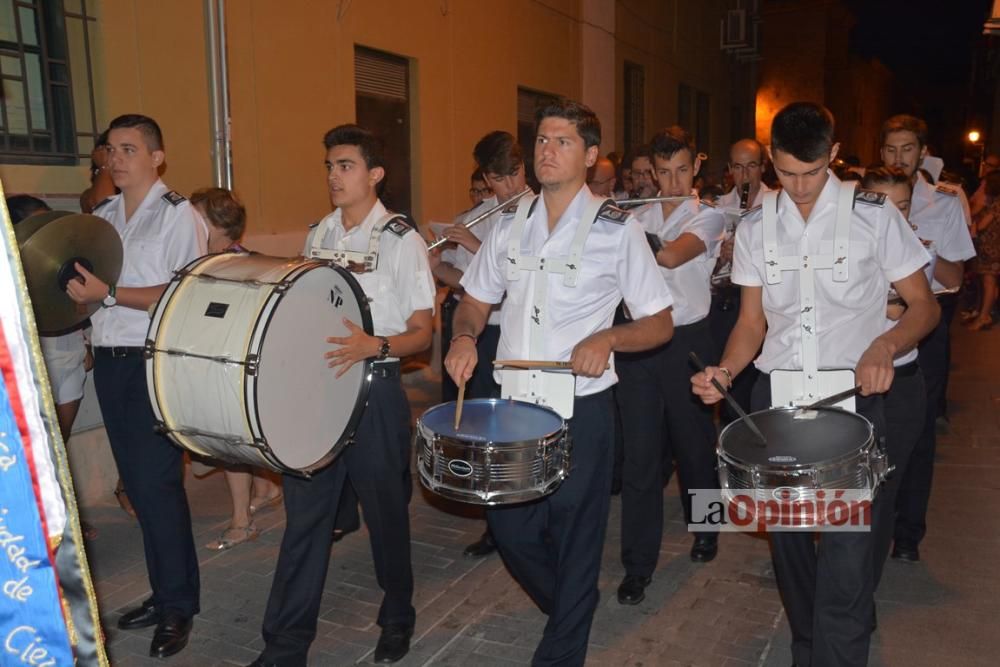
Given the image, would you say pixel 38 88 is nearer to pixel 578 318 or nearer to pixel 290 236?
pixel 290 236

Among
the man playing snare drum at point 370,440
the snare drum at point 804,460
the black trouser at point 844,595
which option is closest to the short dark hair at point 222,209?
the man playing snare drum at point 370,440

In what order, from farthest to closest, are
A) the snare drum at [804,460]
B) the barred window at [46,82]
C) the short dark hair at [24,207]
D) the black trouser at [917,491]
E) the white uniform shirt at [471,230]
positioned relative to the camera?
the white uniform shirt at [471,230] < the barred window at [46,82] < the black trouser at [917,491] < the short dark hair at [24,207] < the snare drum at [804,460]

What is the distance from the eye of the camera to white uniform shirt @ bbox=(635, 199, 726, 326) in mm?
5137

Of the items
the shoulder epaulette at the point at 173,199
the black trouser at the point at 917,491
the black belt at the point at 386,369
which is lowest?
the black trouser at the point at 917,491

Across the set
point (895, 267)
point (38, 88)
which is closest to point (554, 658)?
point (895, 267)

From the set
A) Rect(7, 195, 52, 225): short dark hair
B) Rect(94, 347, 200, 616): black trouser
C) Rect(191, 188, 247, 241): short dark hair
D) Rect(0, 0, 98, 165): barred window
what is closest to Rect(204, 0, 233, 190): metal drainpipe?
Rect(0, 0, 98, 165): barred window

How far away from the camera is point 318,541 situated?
380cm

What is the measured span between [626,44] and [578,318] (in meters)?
13.0

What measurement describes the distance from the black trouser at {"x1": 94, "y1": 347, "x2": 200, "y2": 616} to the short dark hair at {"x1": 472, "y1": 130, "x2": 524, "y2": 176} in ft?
7.82

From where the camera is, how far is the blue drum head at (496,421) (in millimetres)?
3182

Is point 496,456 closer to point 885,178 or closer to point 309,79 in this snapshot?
point 885,178

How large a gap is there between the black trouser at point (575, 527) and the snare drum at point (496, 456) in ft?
0.80

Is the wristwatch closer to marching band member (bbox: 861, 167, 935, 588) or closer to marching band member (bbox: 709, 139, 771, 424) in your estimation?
marching band member (bbox: 861, 167, 935, 588)

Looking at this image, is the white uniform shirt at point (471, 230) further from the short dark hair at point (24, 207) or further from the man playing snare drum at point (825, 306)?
the man playing snare drum at point (825, 306)
